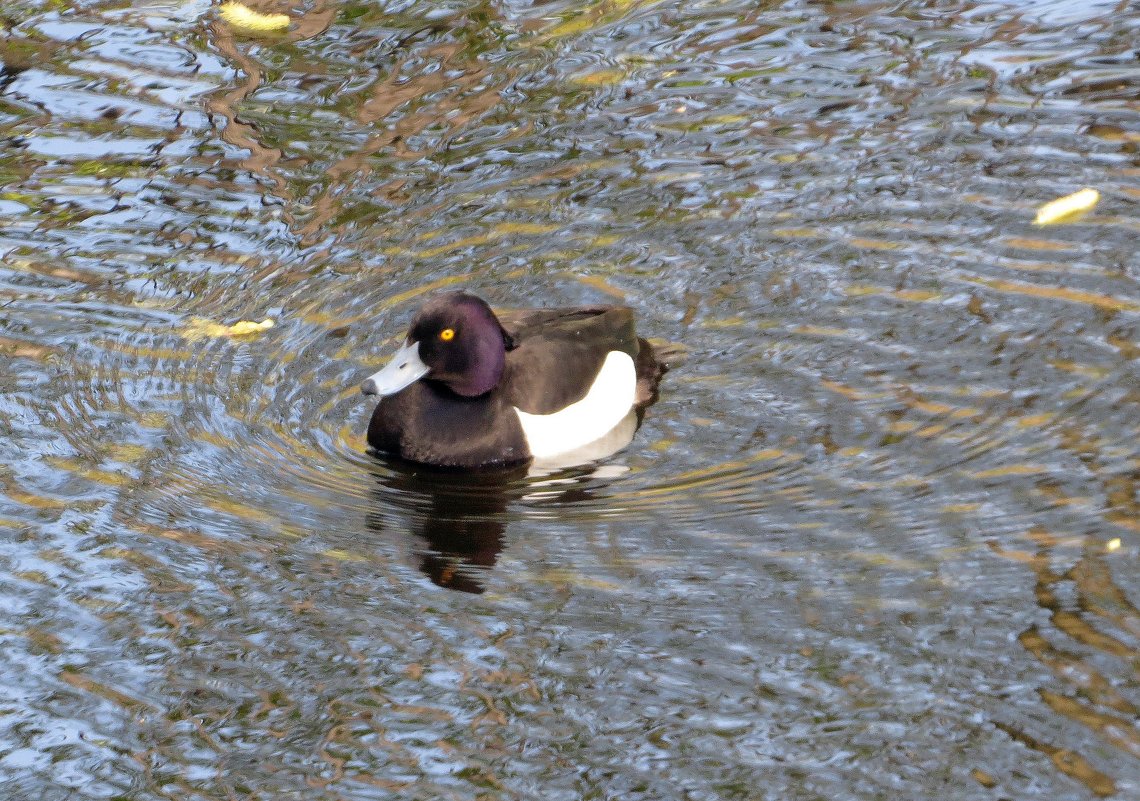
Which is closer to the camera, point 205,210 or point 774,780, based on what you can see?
point 774,780

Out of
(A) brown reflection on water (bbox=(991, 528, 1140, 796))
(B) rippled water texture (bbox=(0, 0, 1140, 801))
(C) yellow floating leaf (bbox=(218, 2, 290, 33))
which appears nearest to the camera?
(A) brown reflection on water (bbox=(991, 528, 1140, 796))

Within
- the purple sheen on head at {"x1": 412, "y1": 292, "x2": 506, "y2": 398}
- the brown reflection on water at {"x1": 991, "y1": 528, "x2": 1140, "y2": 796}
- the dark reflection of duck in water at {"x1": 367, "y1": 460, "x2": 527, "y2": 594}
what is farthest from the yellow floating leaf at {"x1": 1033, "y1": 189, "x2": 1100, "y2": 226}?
the dark reflection of duck in water at {"x1": 367, "y1": 460, "x2": 527, "y2": 594}

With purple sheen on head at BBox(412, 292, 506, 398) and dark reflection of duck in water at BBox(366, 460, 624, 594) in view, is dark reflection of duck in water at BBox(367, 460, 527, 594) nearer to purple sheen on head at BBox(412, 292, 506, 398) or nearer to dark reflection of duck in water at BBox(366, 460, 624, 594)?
dark reflection of duck in water at BBox(366, 460, 624, 594)

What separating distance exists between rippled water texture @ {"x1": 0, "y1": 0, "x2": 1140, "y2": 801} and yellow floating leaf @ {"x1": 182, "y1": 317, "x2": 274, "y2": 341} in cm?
4

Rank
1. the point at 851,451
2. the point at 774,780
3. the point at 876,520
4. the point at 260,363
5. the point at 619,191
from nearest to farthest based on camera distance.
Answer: the point at 774,780
the point at 876,520
the point at 851,451
the point at 260,363
the point at 619,191

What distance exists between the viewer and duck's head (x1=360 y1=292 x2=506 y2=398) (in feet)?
24.6

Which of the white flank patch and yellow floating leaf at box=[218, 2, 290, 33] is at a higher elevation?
yellow floating leaf at box=[218, 2, 290, 33]

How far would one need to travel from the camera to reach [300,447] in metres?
7.47

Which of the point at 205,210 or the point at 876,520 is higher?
the point at 205,210

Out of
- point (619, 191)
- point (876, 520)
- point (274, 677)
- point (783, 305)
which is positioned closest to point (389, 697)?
point (274, 677)

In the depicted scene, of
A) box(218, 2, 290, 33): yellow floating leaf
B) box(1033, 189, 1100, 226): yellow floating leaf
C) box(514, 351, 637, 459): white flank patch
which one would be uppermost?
box(218, 2, 290, 33): yellow floating leaf

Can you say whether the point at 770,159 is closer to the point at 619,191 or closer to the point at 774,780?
the point at 619,191

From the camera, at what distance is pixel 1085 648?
5543 mm

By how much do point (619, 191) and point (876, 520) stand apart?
331 cm
